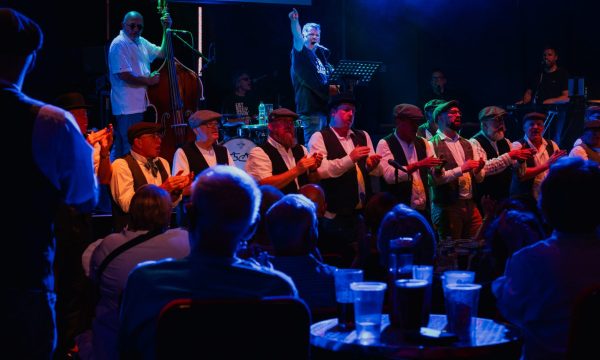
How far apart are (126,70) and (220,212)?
17.7 feet

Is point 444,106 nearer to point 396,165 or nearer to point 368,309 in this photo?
point 396,165

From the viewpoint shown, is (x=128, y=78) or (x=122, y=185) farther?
(x=128, y=78)

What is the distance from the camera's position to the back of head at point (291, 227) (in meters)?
3.09

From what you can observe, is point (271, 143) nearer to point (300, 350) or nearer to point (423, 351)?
point (423, 351)

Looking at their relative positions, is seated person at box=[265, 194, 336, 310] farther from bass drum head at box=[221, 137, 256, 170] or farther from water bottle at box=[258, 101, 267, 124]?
water bottle at box=[258, 101, 267, 124]

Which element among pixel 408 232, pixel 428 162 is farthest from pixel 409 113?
pixel 408 232

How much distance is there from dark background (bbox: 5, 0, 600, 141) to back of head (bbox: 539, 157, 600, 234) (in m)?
7.46

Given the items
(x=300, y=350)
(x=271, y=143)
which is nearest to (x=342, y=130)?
(x=271, y=143)

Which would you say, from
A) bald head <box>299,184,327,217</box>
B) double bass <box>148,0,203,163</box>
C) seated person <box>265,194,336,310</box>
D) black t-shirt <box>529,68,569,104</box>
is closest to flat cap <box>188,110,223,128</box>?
double bass <box>148,0,203,163</box>

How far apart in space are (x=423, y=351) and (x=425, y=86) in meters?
9.40

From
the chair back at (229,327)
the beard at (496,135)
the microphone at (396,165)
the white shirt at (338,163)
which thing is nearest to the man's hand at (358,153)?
the white shirt at (338,163)

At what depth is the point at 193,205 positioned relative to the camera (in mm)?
2170

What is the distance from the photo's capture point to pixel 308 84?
8.34 meters

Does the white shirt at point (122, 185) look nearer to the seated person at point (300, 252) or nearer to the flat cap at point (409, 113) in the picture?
the flat cap at point (409, 113)
